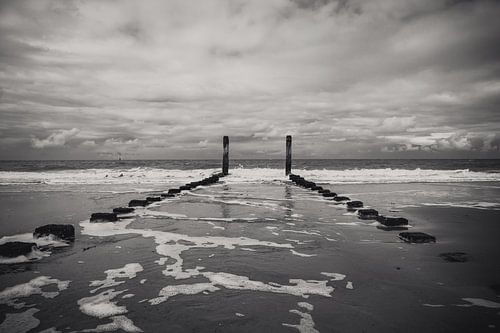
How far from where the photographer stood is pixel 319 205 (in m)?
9.77

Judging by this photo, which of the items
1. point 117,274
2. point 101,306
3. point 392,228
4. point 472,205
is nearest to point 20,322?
point 101,306

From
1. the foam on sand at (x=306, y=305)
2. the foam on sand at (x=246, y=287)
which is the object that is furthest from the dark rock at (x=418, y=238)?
the foam on sand at (x=306, y=305)

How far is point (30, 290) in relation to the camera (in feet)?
11.2

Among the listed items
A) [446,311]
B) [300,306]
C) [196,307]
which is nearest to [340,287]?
[300,306]

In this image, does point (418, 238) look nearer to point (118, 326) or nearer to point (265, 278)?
point (265, 278)

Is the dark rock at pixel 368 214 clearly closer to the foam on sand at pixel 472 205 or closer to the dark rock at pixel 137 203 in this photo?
the foam on sand at pixel 472 205

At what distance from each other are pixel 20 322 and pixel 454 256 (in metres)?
4.93

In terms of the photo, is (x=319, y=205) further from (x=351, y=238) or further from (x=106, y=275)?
(x=106, y=275)

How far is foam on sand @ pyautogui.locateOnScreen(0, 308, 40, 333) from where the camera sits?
263cm

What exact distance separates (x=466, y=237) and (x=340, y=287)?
3.54 meters

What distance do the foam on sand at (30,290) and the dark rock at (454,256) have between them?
458 cm

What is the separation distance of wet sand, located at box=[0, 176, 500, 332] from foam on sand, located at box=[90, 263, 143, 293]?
23mm

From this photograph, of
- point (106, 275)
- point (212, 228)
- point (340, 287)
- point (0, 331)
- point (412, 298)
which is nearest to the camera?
point (0, 331)

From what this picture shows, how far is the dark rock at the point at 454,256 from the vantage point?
4414 mm
